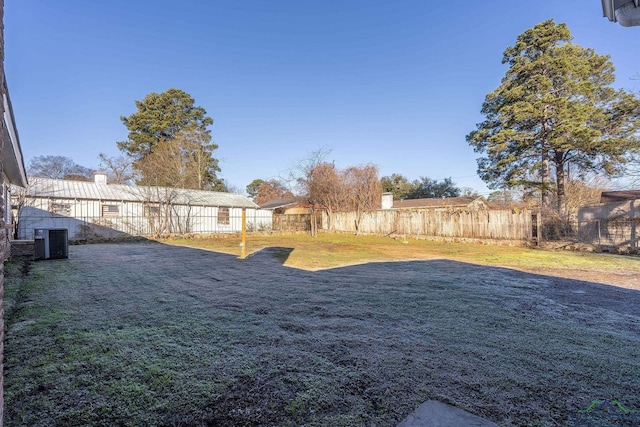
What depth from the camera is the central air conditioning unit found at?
746 cm

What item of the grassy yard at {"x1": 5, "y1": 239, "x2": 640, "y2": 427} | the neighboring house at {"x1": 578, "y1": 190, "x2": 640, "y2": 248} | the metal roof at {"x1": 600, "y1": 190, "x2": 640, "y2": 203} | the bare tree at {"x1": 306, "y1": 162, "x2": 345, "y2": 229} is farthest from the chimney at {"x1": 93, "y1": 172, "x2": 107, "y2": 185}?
the metal roof at {"x1": 600, "y1": 190, "x2": 640, "y2": 203}

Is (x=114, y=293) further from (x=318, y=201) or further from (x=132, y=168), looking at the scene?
(x=132, y=168)

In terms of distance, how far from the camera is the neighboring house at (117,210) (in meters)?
14.5

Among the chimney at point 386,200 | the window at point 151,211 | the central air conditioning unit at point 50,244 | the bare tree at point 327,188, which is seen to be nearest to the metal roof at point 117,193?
the window at point 151,211

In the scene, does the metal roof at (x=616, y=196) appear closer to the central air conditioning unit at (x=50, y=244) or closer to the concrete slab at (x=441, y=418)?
the concrete slab at (x=441, y=418)

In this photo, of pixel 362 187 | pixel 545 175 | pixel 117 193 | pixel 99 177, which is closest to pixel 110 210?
pixel 117 193

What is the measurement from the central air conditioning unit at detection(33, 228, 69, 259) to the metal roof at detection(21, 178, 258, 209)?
9557mm

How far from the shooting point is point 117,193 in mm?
17156

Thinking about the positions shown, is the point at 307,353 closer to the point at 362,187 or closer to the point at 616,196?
the point at 616,196

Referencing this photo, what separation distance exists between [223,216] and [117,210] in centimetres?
636

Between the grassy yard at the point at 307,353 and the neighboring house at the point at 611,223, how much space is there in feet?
24.3

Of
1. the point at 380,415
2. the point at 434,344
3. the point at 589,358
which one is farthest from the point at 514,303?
the point at 380,415

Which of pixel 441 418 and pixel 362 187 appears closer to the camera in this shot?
pixel 441 418

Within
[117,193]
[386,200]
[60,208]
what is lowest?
[60,208]
